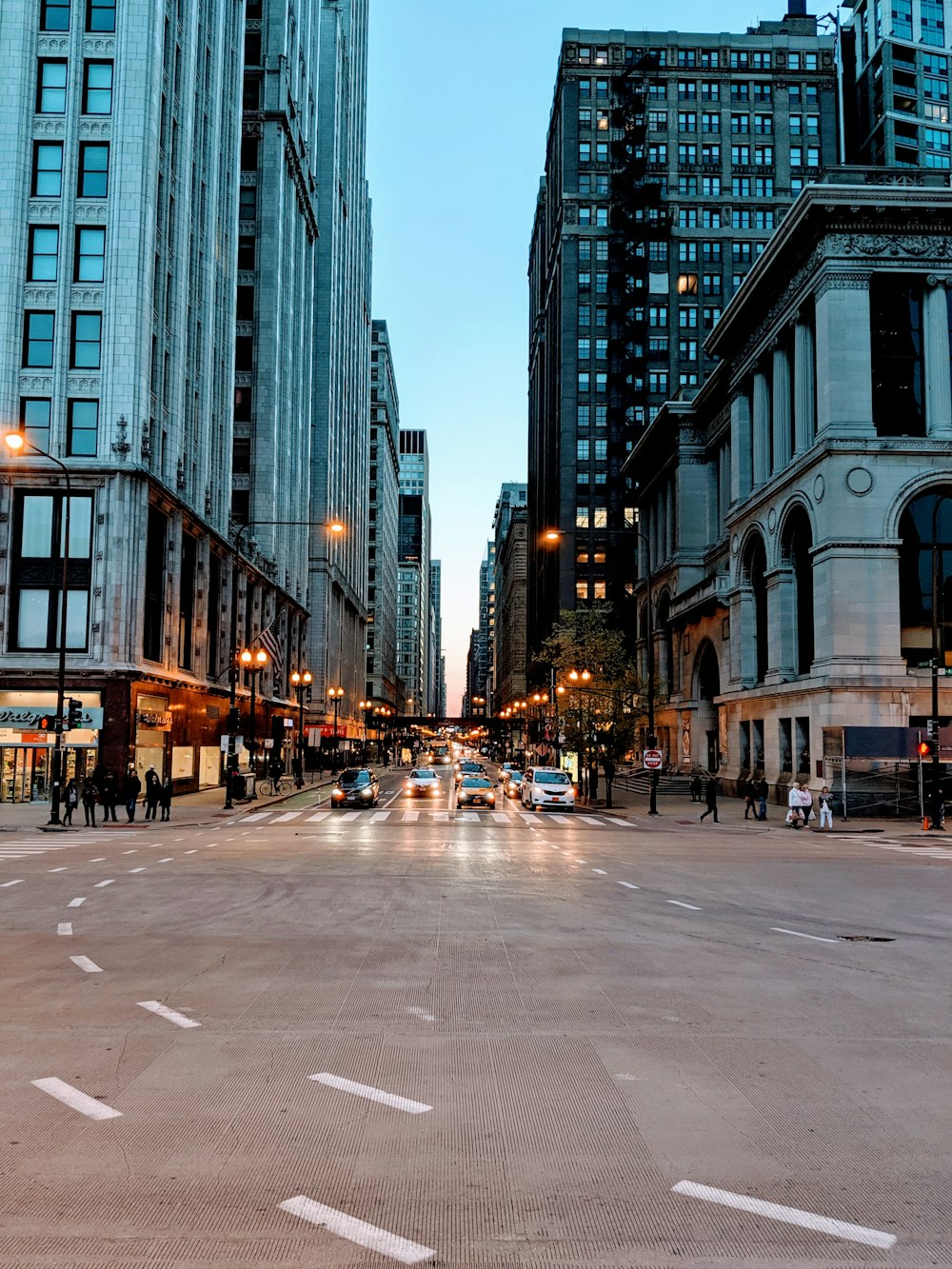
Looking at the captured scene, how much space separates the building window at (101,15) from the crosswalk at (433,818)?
3471 cm

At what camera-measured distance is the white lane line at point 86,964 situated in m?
11.4

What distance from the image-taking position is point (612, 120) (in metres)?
115

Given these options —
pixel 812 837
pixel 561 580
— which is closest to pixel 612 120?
pixel 561 580

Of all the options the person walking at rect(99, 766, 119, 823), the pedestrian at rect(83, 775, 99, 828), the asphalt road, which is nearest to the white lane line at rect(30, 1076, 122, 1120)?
the asphalt road

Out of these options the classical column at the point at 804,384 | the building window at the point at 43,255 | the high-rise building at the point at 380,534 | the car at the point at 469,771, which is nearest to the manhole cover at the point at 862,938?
the car at the point at 469,771

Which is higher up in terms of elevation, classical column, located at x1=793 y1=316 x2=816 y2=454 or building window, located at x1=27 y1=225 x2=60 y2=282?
building window, located at x1=27 y1=225 x2=60 y2=282

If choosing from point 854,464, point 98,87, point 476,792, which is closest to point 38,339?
point 98,87

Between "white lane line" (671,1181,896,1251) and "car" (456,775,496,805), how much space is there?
140 ft

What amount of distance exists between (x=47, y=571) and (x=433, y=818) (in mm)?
19149

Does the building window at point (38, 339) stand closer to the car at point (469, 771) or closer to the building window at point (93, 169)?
the building window at point (93, 169)

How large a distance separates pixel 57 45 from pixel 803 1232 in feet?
172

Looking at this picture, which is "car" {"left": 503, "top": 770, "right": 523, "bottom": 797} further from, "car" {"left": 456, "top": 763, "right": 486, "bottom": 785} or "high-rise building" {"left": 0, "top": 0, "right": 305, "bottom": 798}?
"high-rise building" {"left": 0, "top": 0, "right": 305, "bottom": 798}

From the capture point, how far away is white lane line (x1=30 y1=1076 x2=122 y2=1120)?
6988mm

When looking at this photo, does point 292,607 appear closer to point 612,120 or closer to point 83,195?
point 83,195
